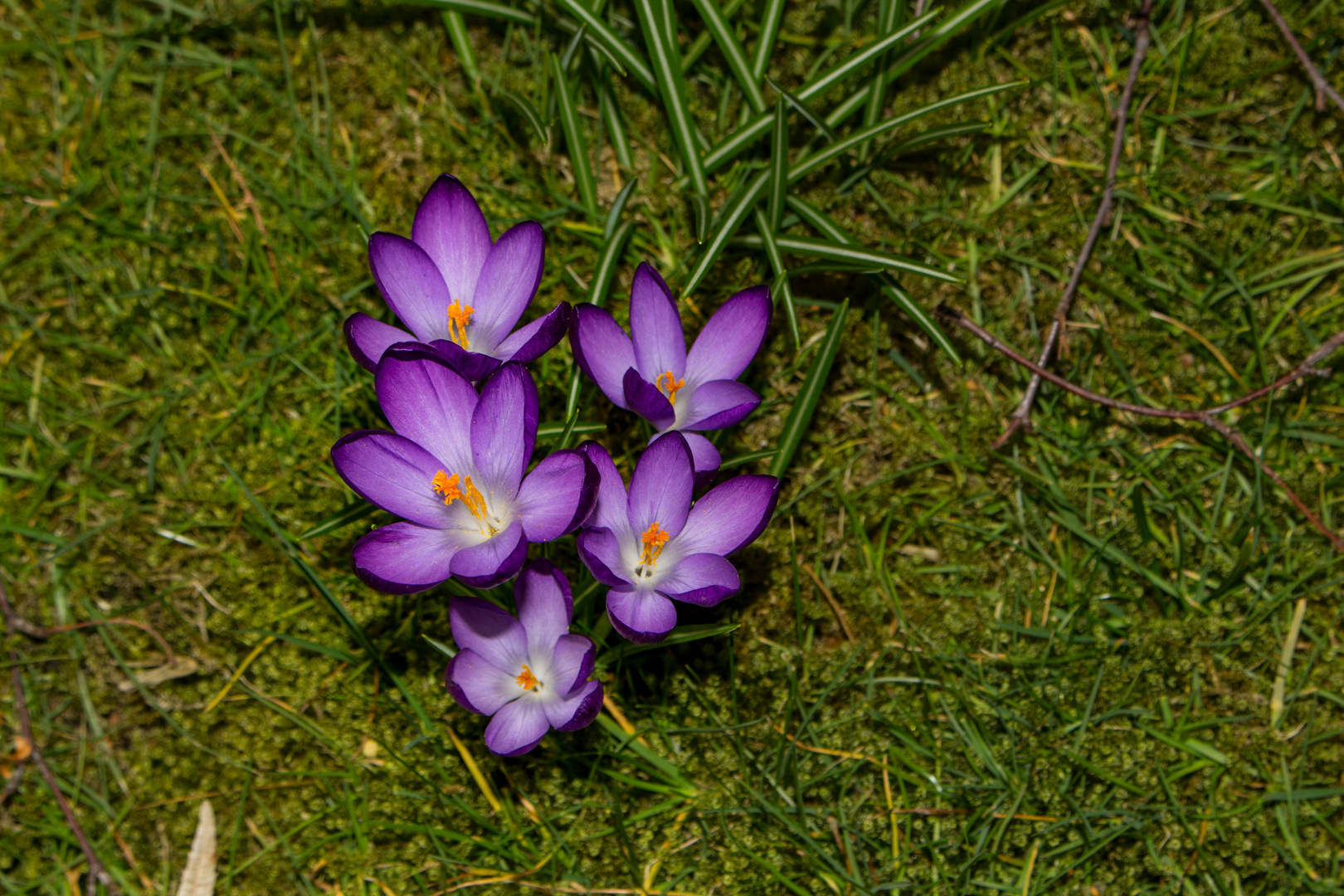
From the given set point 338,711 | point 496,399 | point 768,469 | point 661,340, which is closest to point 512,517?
point 496,399

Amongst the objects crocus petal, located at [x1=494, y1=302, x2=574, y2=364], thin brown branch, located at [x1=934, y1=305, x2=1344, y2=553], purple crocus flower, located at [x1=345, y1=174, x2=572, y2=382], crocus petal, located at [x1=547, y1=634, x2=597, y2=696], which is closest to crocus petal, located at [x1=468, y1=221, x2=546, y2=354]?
purple crocus flower, located at [x1=345, y1=174, x2=572, y2=382]

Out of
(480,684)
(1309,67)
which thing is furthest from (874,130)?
(480,684)

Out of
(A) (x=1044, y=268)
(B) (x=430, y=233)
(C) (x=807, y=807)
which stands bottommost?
(C) (x=807, y=807)

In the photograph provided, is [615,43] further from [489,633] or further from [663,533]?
[489,633]

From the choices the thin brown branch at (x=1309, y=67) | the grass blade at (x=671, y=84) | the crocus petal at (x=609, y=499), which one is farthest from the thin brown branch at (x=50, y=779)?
the thin brown branch at (x=1309, y=67)

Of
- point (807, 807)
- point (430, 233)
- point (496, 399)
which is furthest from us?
point (807, 807)

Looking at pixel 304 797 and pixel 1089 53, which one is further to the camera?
pixel 1089 53

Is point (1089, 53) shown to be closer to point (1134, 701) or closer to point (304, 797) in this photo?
point (1134, 701)
